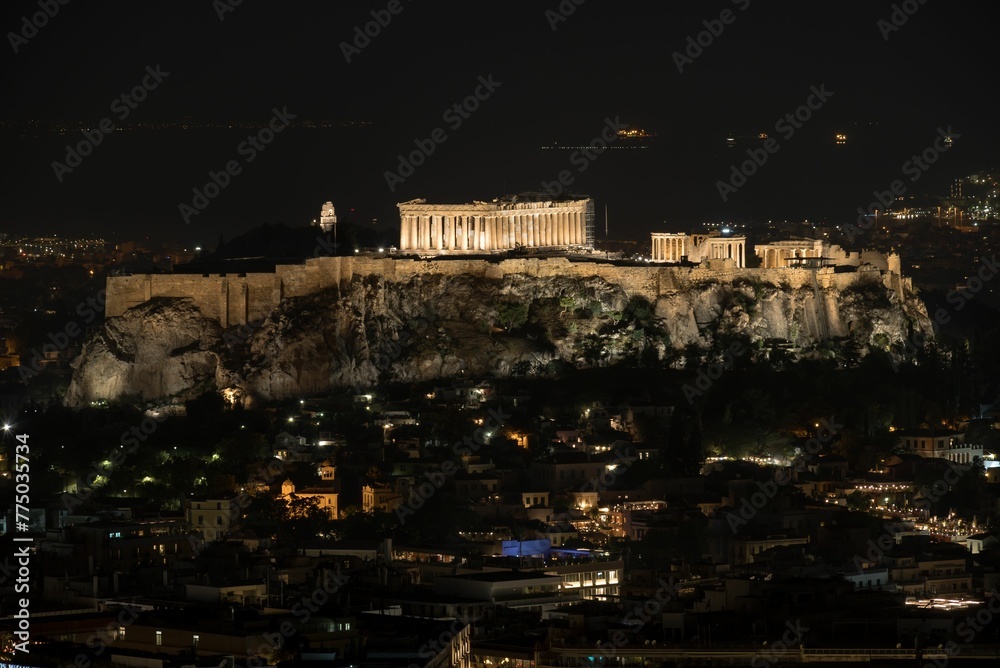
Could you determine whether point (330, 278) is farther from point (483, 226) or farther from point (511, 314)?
point (483, 226)

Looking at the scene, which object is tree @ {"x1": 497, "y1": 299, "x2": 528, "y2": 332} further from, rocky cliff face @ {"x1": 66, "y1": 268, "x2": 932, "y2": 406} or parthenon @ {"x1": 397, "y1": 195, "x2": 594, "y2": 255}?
parthenon @ {"x1": 397, "y1": 195, "x2": 594, "y2": 255}

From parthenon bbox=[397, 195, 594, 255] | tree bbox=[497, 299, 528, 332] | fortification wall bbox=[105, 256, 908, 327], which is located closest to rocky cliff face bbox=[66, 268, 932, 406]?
tree bbox=[497, 299, 528, 332]

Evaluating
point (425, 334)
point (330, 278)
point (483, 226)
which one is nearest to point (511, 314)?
point (425, 334)

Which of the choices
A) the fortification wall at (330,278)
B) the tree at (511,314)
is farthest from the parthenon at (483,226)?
the tree at (511,314)

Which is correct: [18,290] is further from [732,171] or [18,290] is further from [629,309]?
[629,309]

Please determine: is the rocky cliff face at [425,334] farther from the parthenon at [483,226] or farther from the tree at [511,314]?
the parthenon at [483,226]

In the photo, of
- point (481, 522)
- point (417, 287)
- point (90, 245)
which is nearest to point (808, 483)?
point (481, 522)
